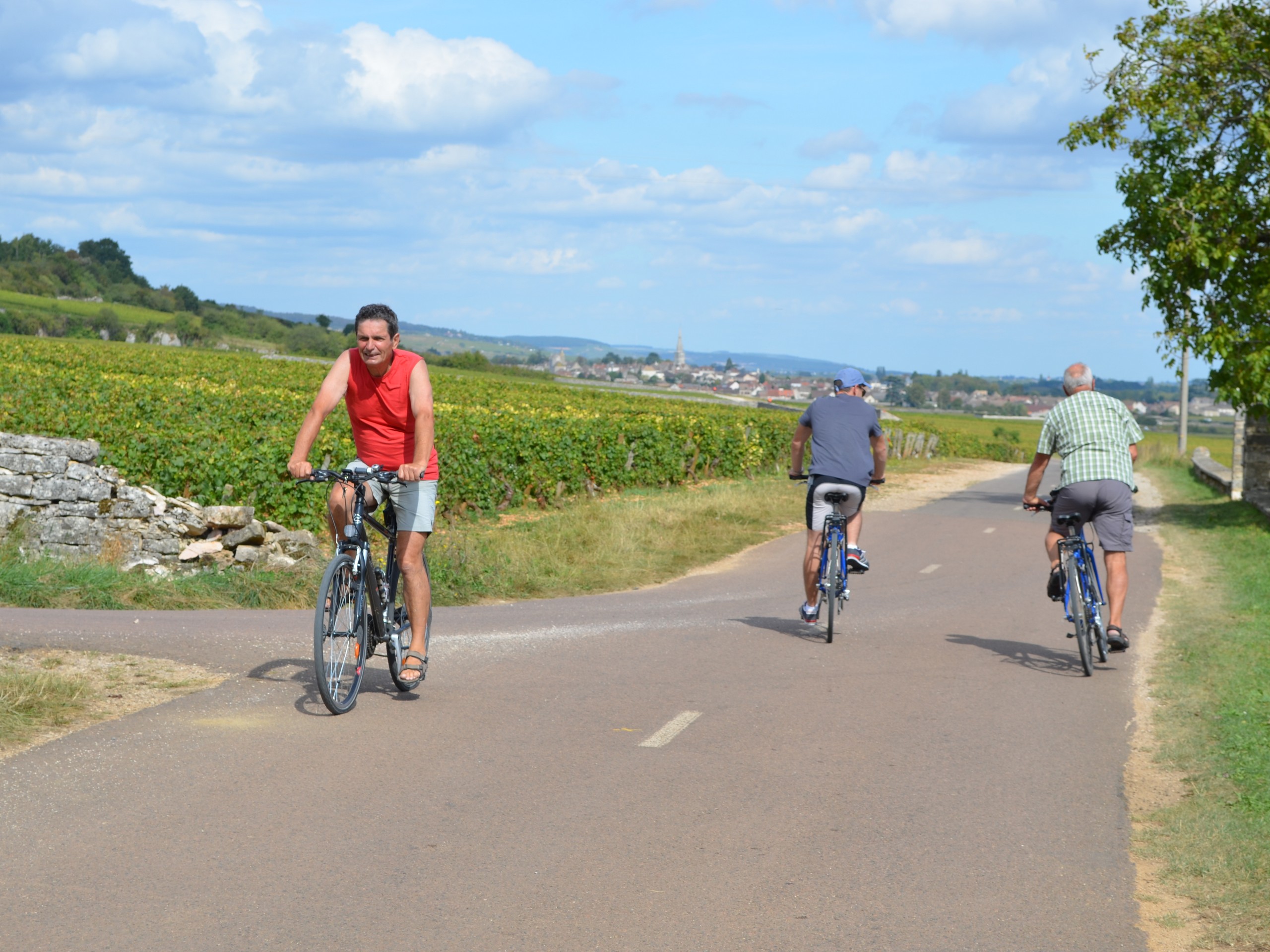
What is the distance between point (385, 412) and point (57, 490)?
7324 millimetres

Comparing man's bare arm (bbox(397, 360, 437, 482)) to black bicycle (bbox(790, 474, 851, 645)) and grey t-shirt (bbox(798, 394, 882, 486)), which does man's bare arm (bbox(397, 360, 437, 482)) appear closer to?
black bicycle (bbox(790, 474, 851, 645))

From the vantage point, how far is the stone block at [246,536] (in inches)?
517

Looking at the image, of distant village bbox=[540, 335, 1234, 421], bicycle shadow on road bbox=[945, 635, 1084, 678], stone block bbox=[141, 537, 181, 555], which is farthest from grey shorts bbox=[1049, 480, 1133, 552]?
distant village bbox=[540, 335, 1234, 421]

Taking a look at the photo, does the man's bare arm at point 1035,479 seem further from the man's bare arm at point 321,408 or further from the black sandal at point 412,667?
the man's bare arm at point 321,408

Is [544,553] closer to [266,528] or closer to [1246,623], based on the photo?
[266,528]

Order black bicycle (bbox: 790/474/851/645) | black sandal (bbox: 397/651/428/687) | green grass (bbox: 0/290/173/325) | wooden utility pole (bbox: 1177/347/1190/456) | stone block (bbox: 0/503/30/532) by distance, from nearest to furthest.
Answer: black sandal (bbox: 397/651/428/687), black bicycle (bbox: 790/474/851/645), stone block (bbox: 0/503/30/532), wooden utility pole (bbox: 1177/347/1190/456), green grass (bbox: 0/290/173/325)

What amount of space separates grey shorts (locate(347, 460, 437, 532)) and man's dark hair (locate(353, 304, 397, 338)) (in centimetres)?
72

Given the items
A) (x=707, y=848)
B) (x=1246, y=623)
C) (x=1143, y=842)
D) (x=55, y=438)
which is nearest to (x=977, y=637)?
(x=1246, y=623)

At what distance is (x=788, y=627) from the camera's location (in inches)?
421

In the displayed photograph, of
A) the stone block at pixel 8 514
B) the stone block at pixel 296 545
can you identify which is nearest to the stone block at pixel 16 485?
the stone block at pixel 8 514

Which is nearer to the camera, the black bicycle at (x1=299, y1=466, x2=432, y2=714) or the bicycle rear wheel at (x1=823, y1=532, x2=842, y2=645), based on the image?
the black bicycle at (x1=299, y1=466, x2=432, y2=714)

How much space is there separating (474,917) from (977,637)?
707cm

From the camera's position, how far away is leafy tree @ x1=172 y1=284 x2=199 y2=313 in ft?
434

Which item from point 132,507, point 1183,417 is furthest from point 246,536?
point 1183,417
